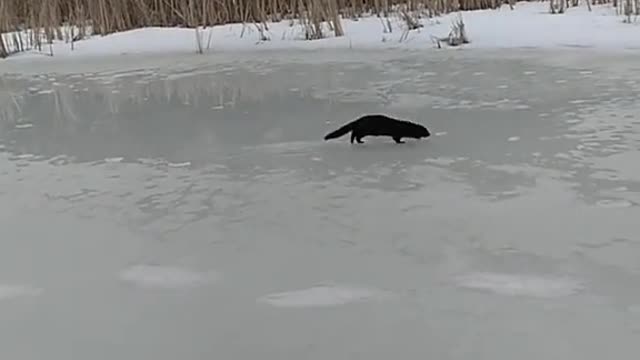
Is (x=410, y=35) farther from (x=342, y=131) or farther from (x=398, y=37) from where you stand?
(x=342, y=131)

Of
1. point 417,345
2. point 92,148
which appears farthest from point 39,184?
point 417,345

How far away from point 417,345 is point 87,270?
1.81 ft

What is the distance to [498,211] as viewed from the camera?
156 cm

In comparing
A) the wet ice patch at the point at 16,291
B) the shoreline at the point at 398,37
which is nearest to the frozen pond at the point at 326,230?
the wet ice patch at the point at 16,291

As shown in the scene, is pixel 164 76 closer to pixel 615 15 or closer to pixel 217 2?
pixel 217 2

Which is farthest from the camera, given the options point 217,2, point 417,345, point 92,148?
point 217,2

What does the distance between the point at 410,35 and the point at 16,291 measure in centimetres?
341

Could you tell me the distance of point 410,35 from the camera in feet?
14.7

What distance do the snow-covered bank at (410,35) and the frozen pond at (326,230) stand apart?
1.30m

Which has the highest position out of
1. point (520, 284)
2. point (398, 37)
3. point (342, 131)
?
point (398, 37)

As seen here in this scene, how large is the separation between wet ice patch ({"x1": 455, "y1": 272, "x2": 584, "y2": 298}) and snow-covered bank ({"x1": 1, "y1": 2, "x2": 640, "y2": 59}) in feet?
8.69

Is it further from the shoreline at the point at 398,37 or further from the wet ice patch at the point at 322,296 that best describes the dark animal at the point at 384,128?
the shoreline at the point at 398,37

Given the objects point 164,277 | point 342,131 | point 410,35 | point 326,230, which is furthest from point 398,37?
point 164,277

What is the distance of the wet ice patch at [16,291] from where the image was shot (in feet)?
4.20
